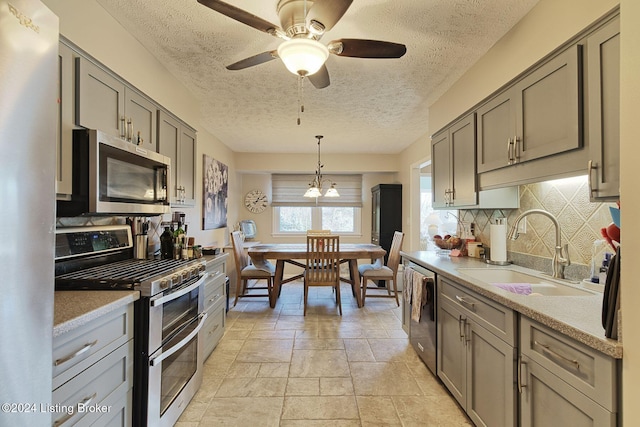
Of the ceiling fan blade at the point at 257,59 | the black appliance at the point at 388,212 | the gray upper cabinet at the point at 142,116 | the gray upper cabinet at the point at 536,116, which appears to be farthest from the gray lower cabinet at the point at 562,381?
the black appliance at the point at 388,212

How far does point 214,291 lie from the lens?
101 inches

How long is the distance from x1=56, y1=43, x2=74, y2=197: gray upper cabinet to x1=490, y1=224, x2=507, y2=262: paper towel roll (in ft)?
9.00

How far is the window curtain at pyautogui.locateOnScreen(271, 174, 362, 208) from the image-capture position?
232 inches

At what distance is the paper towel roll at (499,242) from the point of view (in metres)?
2.21

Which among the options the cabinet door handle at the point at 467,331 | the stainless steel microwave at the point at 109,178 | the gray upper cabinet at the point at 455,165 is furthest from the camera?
the gray upper cabinet at the point at 455,165

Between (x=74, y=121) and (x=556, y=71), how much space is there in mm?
2417

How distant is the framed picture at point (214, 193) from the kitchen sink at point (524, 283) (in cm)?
333

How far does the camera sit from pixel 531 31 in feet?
5.44

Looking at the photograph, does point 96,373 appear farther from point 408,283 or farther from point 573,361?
point 408,283

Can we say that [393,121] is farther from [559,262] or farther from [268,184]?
[268,184]

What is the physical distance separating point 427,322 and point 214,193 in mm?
3393

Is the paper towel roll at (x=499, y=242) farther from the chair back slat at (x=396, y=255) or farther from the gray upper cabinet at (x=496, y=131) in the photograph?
the chair back slat at (x=396, y=255)

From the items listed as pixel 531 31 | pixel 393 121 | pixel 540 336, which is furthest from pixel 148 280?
pixel 393 121

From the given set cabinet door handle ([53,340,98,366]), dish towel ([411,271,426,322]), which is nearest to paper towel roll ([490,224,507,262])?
dish towel ([411,271,426,322])
